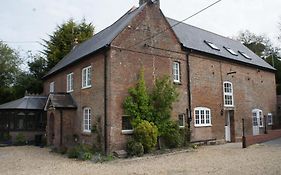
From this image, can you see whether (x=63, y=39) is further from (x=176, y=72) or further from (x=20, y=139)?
(x=176, y=72)

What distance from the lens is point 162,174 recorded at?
36.0 feet

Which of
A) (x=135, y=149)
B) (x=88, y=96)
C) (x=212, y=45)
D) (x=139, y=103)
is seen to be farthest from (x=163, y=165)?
(x=212, y=45)

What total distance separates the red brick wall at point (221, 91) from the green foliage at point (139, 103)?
4.66 metres

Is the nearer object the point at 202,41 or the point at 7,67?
the point at 202,41

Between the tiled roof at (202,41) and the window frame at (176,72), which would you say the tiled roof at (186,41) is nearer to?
the tiled roof at (202,41)

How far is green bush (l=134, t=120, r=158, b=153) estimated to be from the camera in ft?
52.7

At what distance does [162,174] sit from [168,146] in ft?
23.3

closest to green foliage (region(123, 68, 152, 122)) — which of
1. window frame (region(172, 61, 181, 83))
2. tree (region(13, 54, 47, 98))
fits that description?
window frame (region(172, 61, 181, 83))

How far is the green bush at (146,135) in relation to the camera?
52.7 ft

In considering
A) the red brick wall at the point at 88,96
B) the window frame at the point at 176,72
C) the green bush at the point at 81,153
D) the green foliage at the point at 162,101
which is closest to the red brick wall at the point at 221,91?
the window frame at the point at 176,72

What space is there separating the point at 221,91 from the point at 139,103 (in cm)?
881

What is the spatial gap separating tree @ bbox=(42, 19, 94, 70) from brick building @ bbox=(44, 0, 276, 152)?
10652mm

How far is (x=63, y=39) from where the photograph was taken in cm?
3825

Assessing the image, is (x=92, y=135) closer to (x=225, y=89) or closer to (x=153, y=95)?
(x=153, y=95)
